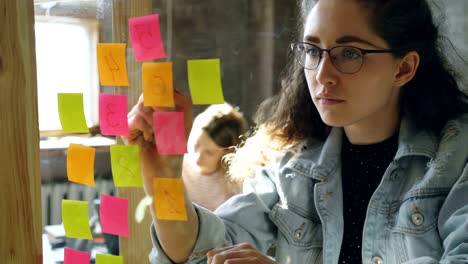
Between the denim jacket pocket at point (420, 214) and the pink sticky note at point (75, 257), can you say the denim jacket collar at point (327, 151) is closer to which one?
the denim jacket pocket at point (420, 214)

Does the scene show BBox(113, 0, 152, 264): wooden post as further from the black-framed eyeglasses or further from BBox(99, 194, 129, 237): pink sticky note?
the black-framed eyeglasses

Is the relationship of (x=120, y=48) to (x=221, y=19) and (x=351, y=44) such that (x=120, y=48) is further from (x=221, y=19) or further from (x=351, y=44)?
(x=351, y=44)

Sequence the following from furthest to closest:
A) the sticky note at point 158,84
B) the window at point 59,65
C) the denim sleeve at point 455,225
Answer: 1. the window at point 59,65
2. the sticky note at point 158,84
3. the denim sleeve at point 455,225

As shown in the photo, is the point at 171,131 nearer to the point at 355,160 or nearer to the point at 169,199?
the point at 169,199

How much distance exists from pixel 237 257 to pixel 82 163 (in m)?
0.31

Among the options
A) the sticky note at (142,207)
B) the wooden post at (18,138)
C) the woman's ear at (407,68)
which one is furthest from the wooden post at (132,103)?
the woman's ear at (407,68)

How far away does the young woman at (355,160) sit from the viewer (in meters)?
0.84

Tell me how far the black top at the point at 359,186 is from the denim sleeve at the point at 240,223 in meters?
0.12

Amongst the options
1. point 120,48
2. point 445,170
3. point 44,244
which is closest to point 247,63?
point 120,48

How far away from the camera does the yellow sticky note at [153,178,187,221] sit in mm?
913

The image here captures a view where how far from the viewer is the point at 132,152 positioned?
94 centimetres

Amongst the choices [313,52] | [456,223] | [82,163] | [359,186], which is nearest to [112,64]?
[82,163]

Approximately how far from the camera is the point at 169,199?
3.01ft

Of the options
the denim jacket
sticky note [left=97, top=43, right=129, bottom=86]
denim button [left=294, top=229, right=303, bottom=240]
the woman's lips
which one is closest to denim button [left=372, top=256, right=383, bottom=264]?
the denim jacket
